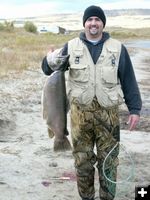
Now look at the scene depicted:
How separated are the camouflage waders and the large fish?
18cm

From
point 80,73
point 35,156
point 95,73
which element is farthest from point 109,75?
point 35,156

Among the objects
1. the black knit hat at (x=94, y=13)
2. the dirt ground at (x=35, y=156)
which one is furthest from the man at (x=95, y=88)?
the dirt ground at (x=35, y=156)

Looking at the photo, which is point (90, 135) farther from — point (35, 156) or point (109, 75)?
point (35, 156)

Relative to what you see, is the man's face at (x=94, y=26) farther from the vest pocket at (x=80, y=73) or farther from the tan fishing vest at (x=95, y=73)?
the vest pocket at (x=80, y=73)

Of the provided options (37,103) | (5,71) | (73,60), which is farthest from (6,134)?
(5,71)

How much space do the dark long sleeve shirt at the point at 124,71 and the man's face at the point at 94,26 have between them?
0.10 meters

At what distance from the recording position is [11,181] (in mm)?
7285

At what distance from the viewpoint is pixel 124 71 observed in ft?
19.6

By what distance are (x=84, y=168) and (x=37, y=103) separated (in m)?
7.71

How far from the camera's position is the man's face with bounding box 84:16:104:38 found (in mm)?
5785

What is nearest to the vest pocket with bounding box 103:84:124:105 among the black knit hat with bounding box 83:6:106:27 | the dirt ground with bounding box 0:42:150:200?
the black knit hat with bounding box 83:6:106:27

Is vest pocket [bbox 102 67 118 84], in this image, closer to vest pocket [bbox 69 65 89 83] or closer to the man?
the man

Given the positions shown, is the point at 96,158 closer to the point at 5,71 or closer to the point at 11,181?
the point at 11,181

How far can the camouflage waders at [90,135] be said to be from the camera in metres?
5.91
